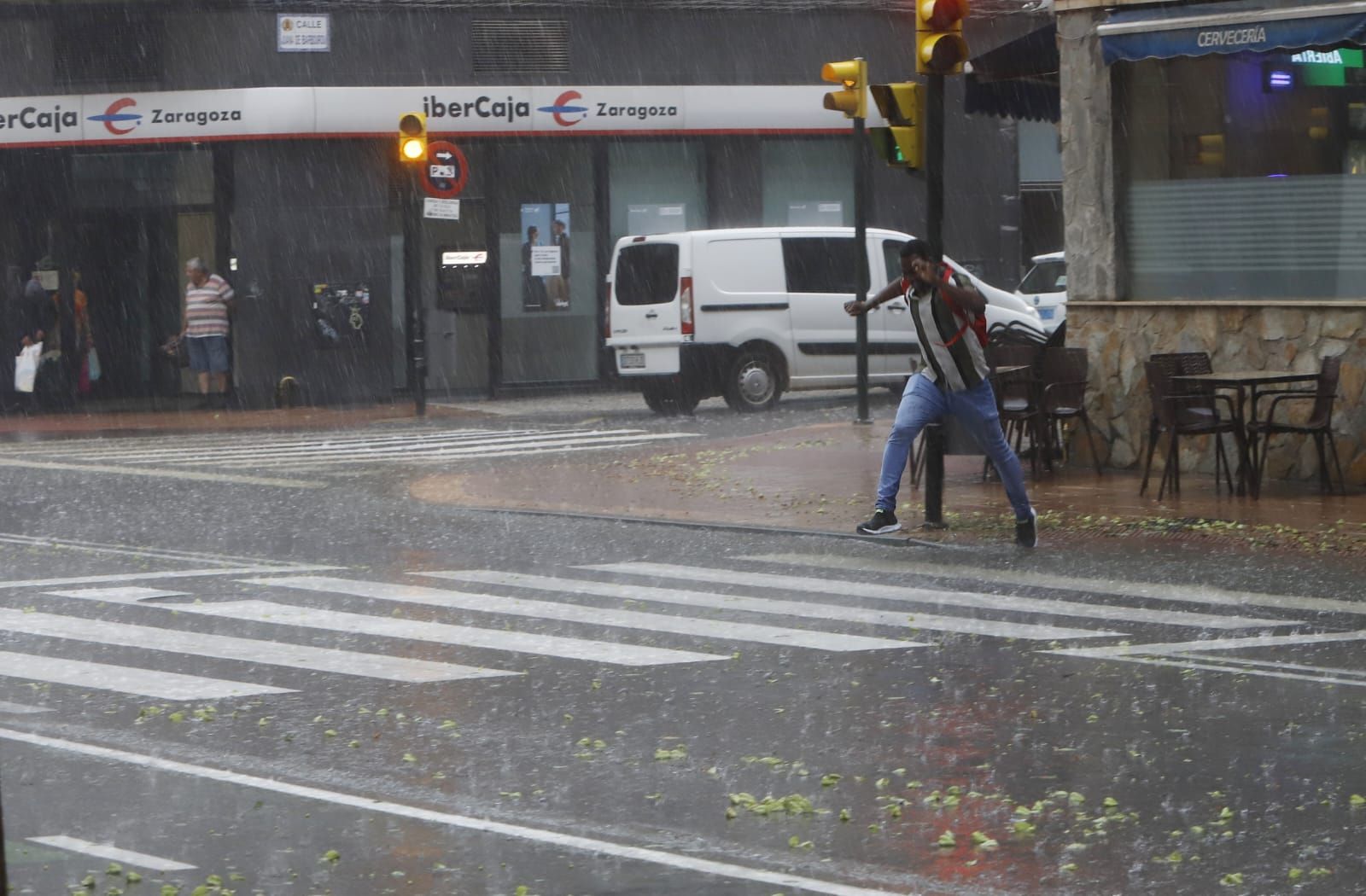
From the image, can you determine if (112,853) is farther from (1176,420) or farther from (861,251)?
(861,251)

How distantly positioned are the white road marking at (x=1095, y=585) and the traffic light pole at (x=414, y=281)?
43.5 ft

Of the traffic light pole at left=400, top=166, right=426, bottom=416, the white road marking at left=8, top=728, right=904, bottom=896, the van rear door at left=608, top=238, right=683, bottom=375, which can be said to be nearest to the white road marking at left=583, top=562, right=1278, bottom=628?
the white road marking at left=8, top=728, right=904, bottom=896

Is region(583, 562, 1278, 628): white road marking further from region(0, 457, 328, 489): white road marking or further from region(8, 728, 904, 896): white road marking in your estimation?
region(0, 457, 328, 489): white road marking

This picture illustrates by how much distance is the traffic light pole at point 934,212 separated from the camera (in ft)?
42.2

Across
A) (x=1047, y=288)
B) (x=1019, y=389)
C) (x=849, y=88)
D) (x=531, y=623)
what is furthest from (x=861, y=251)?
(x=531, y=623)

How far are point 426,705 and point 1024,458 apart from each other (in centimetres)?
955

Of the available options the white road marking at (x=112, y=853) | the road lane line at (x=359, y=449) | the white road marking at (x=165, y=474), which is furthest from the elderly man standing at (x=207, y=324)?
the white road marking at (x=112, y=853)

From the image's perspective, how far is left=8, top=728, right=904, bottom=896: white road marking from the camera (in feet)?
17.4

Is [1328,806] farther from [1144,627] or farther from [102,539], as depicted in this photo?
[102,539]

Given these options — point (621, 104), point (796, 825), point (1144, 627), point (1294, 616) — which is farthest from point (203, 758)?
point (621, 104)

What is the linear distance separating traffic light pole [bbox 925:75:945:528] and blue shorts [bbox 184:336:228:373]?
15136mm

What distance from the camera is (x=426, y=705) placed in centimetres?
769

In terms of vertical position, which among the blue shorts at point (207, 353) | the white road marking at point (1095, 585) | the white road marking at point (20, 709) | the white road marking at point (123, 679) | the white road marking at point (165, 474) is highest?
the blue shorts at point (207, 353)

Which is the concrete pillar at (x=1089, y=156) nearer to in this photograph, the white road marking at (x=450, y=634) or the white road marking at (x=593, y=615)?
the white road marking at (x=593, y=615)
